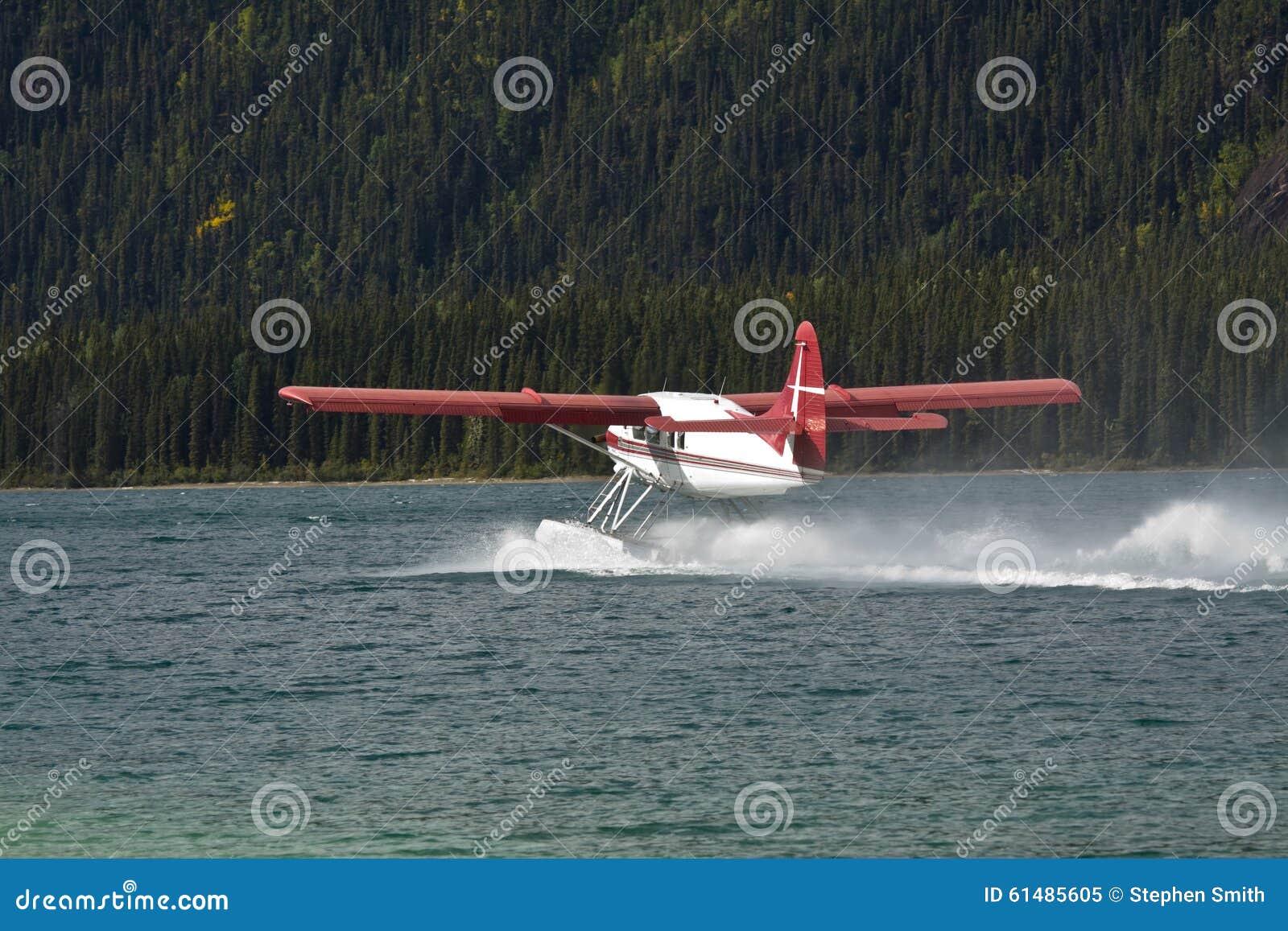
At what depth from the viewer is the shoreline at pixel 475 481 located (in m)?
97.0

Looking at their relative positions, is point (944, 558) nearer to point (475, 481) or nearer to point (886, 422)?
point (886, 422)

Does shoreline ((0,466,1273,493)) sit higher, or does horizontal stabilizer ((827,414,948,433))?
shoreline ((0,466,1273,493))

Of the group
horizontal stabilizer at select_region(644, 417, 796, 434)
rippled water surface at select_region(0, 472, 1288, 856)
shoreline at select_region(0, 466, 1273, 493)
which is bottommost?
rippled water surface at select_region(0, 472, 1288, 856)

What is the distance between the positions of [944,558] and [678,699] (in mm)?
15373

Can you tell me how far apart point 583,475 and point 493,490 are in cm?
970

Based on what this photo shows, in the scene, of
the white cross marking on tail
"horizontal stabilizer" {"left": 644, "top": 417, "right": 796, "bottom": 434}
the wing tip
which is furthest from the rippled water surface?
the wing tip

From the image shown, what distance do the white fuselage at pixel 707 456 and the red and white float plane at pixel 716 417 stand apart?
0.02 metres

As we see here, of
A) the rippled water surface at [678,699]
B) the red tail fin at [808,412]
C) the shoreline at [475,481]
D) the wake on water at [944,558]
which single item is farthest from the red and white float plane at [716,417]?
the shoreline at [475,481]

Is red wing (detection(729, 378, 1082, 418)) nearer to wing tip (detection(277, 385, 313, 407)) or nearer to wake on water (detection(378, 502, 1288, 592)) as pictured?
wake on water (detection(378, 502, 1288, 592))

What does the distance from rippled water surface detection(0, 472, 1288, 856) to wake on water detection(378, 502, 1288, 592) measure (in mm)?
150

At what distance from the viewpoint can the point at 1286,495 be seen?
220 feet

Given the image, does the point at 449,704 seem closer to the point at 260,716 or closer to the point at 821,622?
the point at 260,716

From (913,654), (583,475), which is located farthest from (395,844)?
(583,475)

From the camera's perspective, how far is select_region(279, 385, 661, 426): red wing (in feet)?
105
